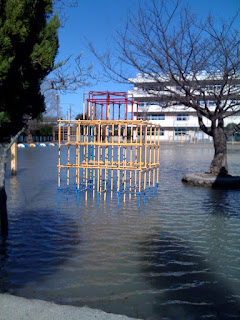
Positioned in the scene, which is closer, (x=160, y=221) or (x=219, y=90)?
(x=160, y=221)

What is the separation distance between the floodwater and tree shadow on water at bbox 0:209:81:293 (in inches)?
0.6

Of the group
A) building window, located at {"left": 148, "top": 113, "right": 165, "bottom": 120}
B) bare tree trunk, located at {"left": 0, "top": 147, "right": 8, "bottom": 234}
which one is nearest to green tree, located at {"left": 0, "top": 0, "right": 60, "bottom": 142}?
bare tree trunk, located at {"left": 0, "top": 147, "right": 8, "bottom": 234}

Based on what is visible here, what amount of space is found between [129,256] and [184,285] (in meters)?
1.33

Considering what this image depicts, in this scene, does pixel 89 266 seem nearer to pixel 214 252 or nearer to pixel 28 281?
pixel 28 281

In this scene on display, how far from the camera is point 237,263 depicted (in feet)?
20.0

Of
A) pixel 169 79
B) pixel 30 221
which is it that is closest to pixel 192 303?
pixel 30 221

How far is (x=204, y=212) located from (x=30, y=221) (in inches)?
166

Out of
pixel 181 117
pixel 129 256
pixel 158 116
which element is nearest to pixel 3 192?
pixel 129 256

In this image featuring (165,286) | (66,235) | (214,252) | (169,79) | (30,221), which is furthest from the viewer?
(169,79)

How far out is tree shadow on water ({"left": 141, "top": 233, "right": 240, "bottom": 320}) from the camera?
454cm

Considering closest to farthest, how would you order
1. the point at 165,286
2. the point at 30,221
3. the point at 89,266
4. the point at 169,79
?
1. the point at 165,286
2. the point at 89,266
3. the point at 30,221
4. the point at 169,79

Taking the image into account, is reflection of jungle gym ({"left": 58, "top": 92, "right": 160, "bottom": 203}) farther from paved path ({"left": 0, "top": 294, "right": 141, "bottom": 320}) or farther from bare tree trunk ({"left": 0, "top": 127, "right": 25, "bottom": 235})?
paved path ({"left": 0, "top": 294, "right": 141, "bottom": 320})

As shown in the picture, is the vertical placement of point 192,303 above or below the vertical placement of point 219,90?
below

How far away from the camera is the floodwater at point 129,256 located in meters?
4.81
